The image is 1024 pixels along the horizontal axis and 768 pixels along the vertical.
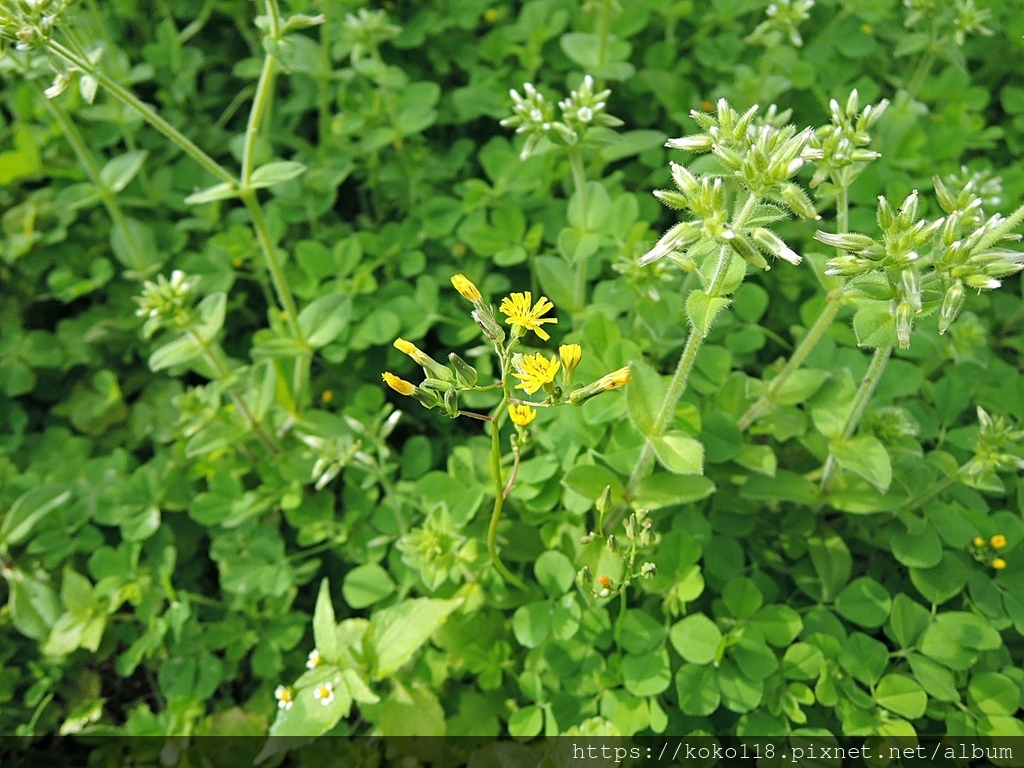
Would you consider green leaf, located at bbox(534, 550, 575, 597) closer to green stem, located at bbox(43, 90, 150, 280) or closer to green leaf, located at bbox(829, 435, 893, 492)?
green leaf, located at bbox(829, 435, 893, 492)

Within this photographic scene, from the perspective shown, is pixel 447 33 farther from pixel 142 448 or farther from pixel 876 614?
pixel 876 614

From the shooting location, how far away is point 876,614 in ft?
→ 9.73

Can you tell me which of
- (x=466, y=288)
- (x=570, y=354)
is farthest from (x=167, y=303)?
(x=570, y=354)

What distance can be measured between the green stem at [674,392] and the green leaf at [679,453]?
4 centimetres

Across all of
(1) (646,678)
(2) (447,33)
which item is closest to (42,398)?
(2) (447,33)

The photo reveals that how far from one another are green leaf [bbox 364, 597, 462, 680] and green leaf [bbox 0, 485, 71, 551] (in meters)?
1.69

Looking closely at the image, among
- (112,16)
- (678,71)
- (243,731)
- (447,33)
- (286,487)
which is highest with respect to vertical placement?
(112,16)

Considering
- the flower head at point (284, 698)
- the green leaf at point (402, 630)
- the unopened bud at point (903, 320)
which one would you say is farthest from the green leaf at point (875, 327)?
the flower head at point (284, 698)

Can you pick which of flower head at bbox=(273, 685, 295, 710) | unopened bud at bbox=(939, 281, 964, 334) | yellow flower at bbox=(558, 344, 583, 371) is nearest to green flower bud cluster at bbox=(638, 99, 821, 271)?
yellow flower at bbox=(558, 344, 583, 371)

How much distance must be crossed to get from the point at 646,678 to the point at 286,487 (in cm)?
174

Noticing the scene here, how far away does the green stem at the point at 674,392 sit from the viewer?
2221 millimetres

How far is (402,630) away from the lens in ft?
9.90

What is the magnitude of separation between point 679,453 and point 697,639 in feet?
2.49

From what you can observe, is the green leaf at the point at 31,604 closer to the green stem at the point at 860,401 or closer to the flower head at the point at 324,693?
the flower head at the point at 324,693
